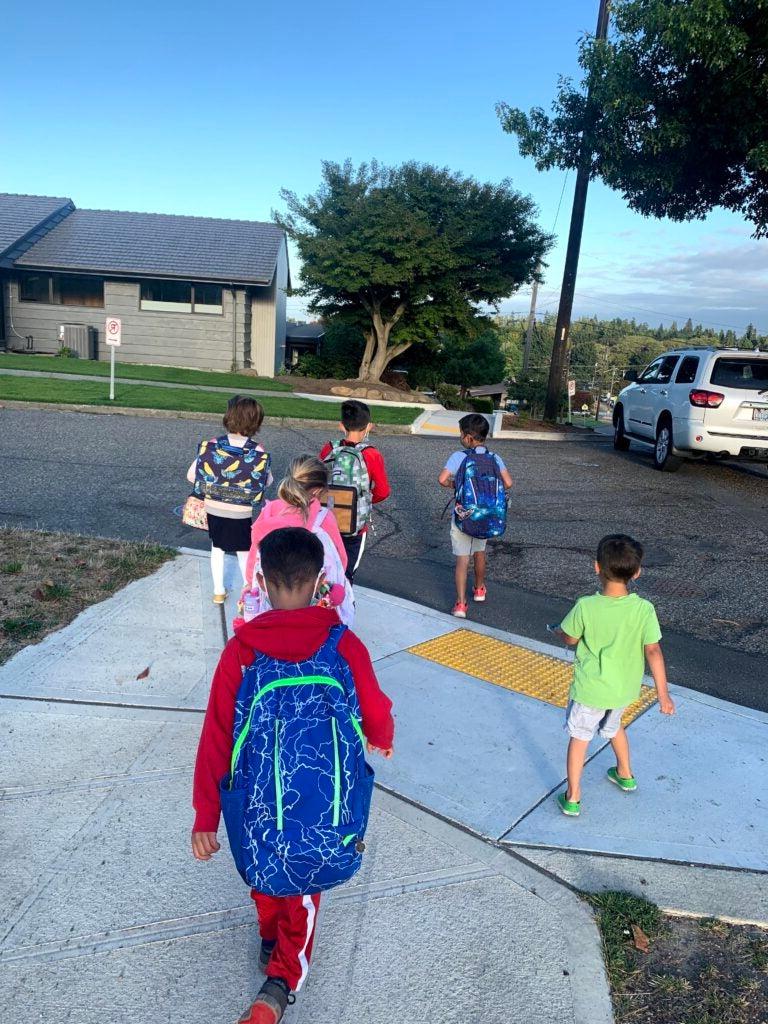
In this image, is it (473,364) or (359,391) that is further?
(473,364)

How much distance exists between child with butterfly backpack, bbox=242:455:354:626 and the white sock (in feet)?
5.76

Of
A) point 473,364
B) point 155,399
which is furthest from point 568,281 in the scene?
point 473,364

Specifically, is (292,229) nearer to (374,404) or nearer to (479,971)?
(374,404)

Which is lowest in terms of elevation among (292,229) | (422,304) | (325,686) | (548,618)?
(548,618)

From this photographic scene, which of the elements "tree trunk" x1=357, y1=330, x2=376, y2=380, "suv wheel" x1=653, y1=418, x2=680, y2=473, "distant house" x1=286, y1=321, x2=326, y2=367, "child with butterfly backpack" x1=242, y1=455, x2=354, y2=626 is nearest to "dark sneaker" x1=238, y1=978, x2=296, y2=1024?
"child with butterfly backpack" x1=242, y1=455, x2=354, y2=626

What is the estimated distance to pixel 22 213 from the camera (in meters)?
27.2

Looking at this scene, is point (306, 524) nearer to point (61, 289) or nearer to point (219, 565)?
point (219, 565)

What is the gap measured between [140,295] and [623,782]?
83.7ft

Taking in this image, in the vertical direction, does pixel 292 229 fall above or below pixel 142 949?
above

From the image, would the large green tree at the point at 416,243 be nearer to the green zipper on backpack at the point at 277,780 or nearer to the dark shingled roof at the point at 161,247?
the dark shingled roof at the point at 161,247

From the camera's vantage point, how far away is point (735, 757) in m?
3.94

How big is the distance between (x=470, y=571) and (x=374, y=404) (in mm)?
14003

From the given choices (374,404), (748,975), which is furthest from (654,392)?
(748,975)

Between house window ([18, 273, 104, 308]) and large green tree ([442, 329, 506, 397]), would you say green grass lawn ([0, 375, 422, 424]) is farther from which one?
large green tree ([442, 329, 506, 397])
